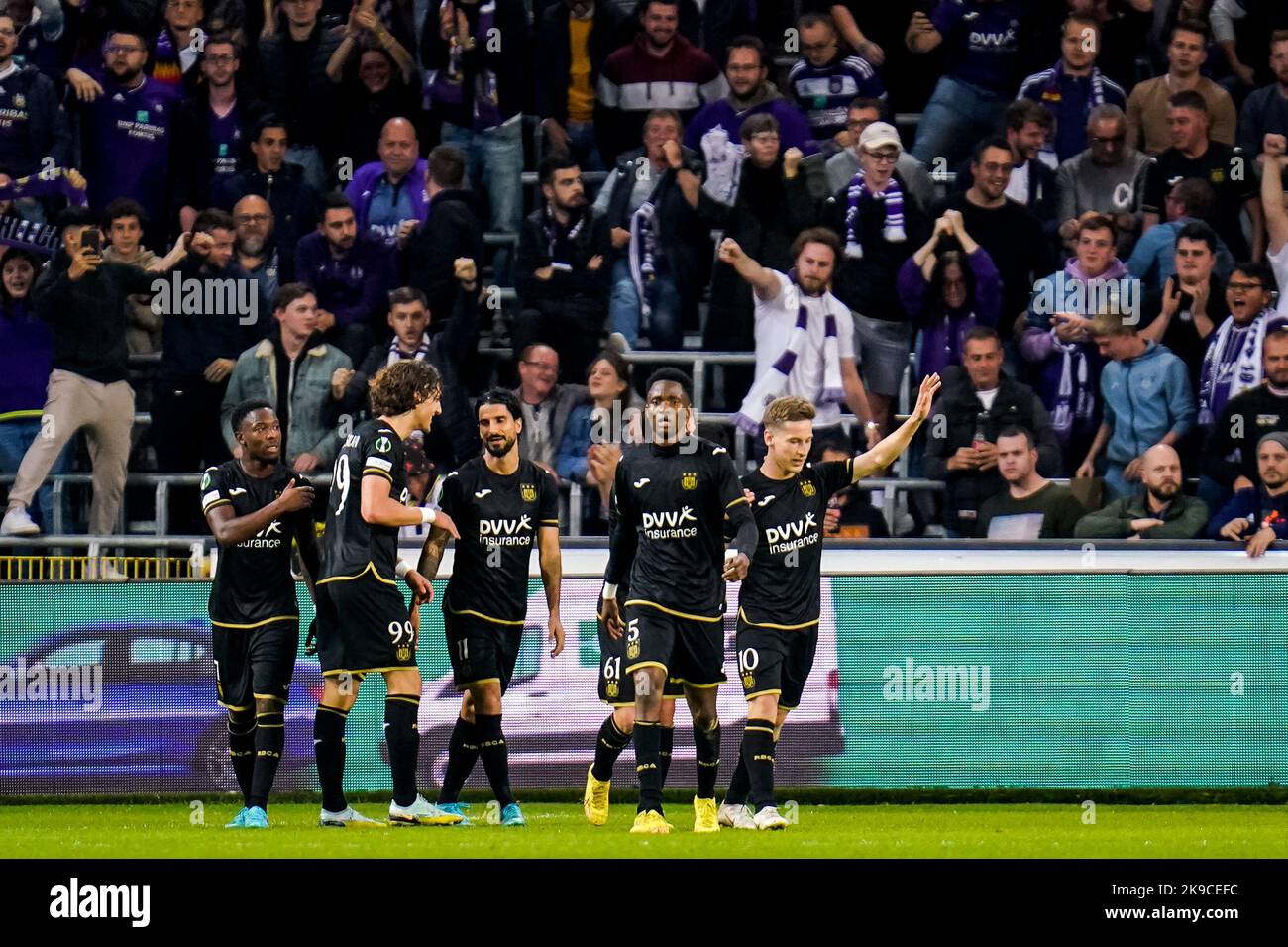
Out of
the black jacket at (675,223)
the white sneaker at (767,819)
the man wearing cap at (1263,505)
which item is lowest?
the white sneaker at (767,819)

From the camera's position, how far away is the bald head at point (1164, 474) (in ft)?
47.0

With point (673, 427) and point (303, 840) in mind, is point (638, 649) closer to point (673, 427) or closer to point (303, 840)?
point (673, 427)

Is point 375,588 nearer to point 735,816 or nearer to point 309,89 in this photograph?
point 735,816

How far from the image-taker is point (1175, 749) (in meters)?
12.7

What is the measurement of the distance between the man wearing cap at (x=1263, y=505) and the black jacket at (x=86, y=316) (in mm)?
8403

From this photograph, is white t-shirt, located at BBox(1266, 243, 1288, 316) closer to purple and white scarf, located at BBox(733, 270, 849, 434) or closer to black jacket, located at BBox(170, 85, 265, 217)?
purple and white scarf, located at BBox(733, 270, 849, 434)

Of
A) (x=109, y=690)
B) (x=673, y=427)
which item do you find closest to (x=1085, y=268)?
(x=673, y=427)

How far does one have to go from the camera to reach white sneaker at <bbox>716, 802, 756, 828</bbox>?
10258mm

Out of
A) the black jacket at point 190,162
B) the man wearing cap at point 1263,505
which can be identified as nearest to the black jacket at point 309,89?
the black jacket at point 190,162

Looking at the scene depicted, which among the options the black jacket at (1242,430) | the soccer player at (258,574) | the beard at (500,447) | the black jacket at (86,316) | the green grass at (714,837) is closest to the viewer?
the green grass at (714,837)

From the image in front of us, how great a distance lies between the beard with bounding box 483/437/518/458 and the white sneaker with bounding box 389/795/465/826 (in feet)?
6.21

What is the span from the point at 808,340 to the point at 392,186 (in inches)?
151

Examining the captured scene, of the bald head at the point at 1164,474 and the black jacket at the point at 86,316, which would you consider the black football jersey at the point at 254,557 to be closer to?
the black jacket at the point at 86,316

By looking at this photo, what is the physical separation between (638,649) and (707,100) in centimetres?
862
